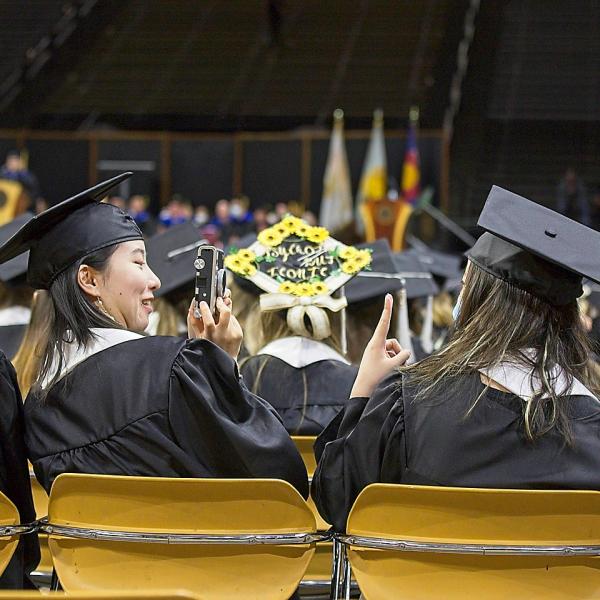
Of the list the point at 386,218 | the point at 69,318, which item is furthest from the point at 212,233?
the point at 69,318

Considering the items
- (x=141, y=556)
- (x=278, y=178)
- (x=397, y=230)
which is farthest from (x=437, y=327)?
(x=278, y=178)

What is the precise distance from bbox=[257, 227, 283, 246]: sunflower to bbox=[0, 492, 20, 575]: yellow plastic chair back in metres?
2.06

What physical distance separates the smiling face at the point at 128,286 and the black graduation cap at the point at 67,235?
44mm

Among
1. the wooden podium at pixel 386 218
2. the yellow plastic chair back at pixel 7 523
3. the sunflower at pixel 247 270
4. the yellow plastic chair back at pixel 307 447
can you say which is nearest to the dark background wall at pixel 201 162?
the wooden podium at pixel 386 218

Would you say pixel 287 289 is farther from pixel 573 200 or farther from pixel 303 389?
pixel 573 200

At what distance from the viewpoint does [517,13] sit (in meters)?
23.2

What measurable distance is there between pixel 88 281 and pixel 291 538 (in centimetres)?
97

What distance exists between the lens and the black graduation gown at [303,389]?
3959mm

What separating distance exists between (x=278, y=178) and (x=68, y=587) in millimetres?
16134

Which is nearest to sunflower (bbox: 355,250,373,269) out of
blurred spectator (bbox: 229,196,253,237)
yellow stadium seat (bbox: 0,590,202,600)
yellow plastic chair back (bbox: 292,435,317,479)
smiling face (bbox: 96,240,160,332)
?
yellow plastic chair back (bbox: 292,435,317,479)

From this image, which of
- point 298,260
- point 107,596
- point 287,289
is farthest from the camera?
point 298,260

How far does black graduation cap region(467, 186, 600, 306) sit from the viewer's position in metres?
2.57

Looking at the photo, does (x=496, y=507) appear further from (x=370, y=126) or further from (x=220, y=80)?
(x=220, y=80)

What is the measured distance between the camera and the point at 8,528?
2.46m
